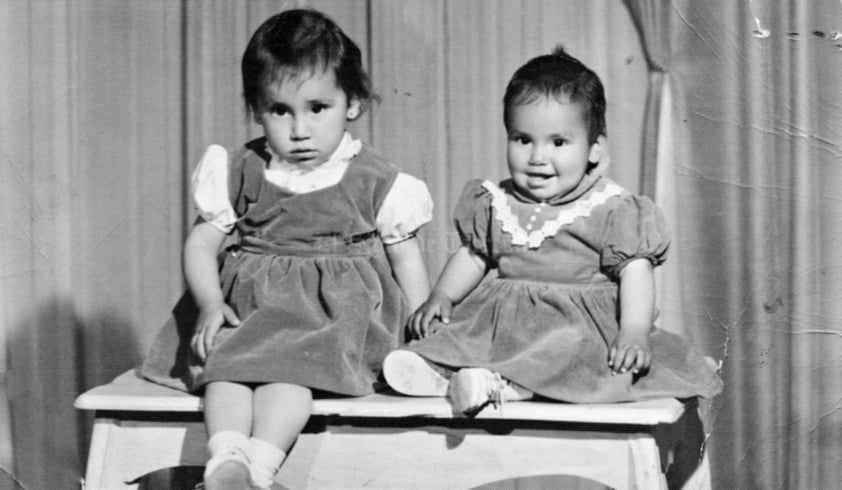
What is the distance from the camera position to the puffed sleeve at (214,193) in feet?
6.59

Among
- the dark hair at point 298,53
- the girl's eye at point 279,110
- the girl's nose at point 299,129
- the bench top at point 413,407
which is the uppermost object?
the dark hair at point 298,53

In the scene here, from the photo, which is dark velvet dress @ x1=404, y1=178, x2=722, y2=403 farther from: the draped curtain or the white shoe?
the draped curtain

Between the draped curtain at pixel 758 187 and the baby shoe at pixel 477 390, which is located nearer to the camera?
the baby shoe at pixel 477 390

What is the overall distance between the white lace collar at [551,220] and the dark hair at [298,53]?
281mm

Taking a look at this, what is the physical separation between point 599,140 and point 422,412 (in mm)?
452

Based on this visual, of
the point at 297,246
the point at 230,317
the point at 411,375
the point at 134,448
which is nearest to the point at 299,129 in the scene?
the point at 297,246

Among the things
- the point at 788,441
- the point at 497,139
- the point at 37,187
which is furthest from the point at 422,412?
the point at 37,187

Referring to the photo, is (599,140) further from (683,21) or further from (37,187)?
(37,187)

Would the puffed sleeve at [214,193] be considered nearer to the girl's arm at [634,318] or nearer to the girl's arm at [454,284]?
the girl's arm at [454,284]

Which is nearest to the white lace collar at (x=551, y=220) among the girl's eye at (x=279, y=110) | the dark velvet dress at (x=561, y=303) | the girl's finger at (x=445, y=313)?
the dark velvet dress at (x=561, y=303)

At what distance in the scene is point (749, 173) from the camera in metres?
2.35

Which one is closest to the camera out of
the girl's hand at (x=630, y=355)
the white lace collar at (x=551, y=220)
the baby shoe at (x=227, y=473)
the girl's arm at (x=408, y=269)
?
the baby shoe at (x=227, y=473)

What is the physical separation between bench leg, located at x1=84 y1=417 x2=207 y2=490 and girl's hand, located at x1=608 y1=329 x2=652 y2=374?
1.79 ft

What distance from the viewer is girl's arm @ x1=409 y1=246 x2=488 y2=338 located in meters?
1.94
